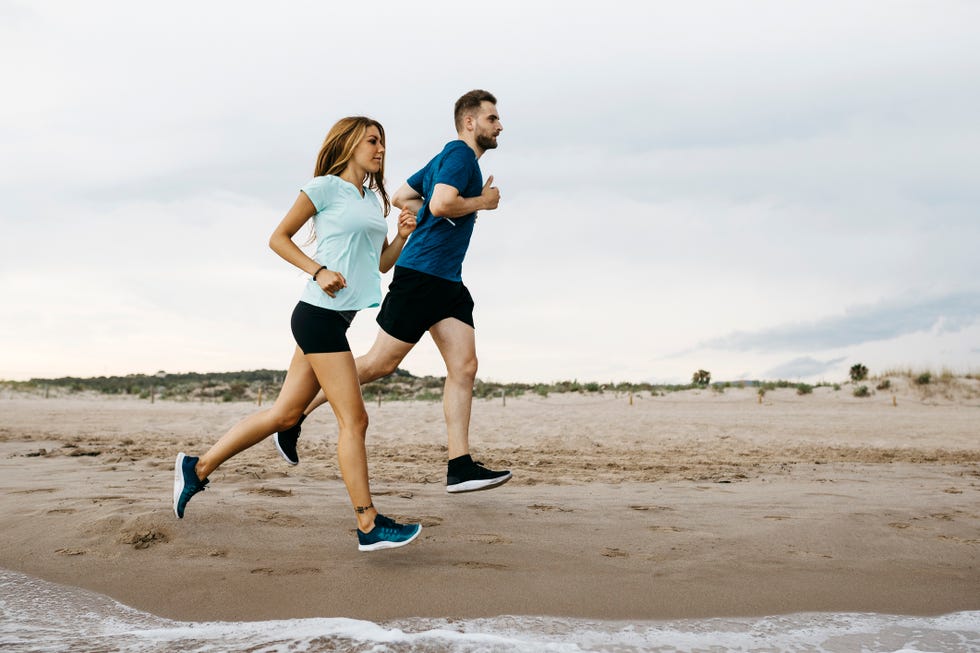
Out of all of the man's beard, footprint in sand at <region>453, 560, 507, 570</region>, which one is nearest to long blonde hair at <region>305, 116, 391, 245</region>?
the man's beard

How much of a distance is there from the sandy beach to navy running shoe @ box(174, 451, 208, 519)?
0.35 ft

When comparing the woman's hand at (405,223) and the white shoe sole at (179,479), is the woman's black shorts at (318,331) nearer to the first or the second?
the woman's hand at (405,223)

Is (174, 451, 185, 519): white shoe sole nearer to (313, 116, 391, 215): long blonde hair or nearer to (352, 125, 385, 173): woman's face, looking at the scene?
(313, 116, 391, 215): long blonde hair

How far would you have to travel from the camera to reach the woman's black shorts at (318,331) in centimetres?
347

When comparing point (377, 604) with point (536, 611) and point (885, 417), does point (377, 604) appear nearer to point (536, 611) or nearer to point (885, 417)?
point (536, 611)

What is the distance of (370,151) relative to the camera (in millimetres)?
3686

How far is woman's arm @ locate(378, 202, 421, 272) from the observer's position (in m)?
3.92

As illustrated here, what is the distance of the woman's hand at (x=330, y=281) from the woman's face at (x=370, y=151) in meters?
0.64

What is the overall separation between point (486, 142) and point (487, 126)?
0.10 metres

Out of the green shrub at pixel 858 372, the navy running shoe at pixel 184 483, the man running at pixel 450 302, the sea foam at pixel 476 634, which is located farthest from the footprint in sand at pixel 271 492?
the green shrub at pixel 858 372

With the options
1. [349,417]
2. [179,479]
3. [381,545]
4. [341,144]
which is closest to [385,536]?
[381,545]

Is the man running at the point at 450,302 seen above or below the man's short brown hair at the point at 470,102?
below

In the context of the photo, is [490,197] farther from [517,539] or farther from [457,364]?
[517,539]

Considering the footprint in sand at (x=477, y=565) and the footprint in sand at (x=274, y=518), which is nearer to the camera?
the footprint in sand at (x=477, y=565)
